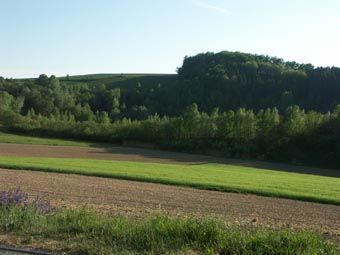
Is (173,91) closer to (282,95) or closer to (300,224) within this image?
(282,95)

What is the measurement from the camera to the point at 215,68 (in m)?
175

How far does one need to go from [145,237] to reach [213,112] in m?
95.5

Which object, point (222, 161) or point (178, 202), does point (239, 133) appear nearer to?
point (222, 161)

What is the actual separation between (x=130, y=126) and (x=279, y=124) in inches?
1121

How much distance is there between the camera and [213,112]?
106m

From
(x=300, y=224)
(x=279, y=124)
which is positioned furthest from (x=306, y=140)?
(x=300, y=224)

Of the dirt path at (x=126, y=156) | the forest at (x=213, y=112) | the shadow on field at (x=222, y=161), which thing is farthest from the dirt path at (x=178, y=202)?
the forest at (x=213, y=112)

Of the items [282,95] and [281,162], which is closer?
[281,162]

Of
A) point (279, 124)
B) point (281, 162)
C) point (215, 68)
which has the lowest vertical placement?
point (281, 162)

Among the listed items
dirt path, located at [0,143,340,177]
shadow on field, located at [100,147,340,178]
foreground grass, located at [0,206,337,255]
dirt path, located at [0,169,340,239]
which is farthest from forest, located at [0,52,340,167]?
A: foreground grass, located at [0,206,337,255]

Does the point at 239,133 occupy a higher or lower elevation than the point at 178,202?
higher

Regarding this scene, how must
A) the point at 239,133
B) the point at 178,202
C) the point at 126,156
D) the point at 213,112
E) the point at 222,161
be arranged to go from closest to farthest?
the point at 178,202, the point at 126,156, the point at 222,161, the point at 239,133, the point at 213,112

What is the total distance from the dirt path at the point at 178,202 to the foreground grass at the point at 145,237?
27.5 ft

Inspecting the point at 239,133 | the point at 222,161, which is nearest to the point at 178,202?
the point at 222,161
